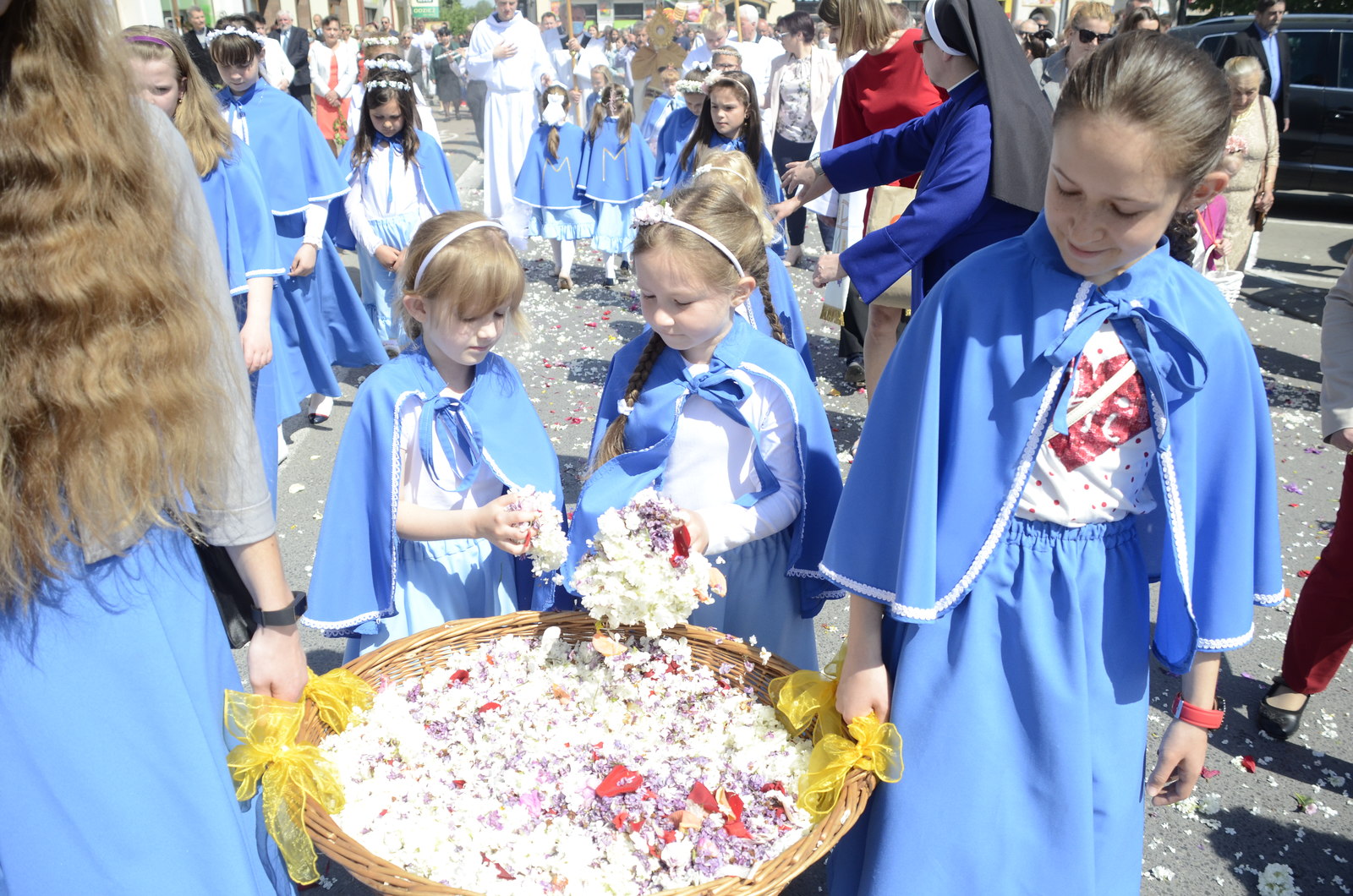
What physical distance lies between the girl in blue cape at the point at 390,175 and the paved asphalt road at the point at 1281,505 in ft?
3.75

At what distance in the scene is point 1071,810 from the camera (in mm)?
1805

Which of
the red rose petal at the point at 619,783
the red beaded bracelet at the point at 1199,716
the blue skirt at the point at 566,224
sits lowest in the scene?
the red rose petal at the point at 619,783

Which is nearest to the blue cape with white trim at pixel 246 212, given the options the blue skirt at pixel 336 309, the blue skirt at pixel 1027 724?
the blue skirt at pixel 336 309

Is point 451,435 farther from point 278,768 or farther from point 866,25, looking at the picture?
point 866,25

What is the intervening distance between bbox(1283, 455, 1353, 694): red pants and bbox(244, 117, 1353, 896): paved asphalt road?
0.28 meters

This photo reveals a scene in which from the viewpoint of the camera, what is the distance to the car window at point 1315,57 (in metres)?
→ 11.4

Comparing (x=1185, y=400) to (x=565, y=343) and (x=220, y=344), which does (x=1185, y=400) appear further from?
(x=565, y=343)

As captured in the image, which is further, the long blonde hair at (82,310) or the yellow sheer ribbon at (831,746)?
the yellow sheer ribbon at (831,746)

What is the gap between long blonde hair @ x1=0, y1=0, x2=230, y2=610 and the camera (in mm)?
1338

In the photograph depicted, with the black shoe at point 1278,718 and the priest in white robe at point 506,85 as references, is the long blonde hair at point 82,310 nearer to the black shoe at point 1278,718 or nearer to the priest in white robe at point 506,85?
the black shoe at point 1278,718

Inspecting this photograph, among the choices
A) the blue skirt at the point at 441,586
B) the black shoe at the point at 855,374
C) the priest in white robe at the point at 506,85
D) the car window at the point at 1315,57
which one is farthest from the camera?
the car window at the point at 1315,57

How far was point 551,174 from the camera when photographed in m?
9.22

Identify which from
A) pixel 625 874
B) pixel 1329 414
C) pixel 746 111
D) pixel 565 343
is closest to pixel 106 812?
pixel 625 874

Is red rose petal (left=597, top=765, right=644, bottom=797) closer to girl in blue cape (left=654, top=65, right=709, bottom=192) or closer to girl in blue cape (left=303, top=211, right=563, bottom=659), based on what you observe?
girl in blue cape (left=303, top=211, right=563, bottom=659)
